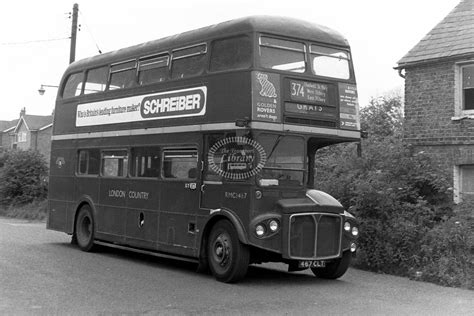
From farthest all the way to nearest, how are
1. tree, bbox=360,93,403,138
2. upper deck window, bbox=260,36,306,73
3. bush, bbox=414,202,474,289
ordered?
1. tree, bbox=360,93,403,138
2. bush, bbox=414,202,474,289
3. upper deck window, bbox=260,36,306,73

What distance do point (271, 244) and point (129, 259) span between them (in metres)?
4.43

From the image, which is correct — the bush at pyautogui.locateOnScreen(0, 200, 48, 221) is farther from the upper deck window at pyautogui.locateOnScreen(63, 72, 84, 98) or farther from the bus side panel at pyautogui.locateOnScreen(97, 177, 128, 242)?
the bus side panel at pyautogui.locateOnScreen(97, 177, 128, 242)

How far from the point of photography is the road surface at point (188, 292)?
25.0 ft

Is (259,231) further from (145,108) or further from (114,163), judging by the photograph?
(114,163)

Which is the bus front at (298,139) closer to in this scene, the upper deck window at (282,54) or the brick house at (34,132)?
the upper deck window at (282,54)

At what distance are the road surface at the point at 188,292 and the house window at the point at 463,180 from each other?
13.3 ft

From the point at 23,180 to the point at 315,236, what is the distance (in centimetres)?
2257

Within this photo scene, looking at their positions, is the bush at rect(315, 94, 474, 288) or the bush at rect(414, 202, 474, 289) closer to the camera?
the bush at rect(414, 202, 474, 289)

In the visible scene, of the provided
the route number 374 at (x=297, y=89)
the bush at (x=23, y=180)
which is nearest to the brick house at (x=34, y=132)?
the bush at (x=23, y=180)

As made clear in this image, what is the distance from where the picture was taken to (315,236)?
9.61 metres

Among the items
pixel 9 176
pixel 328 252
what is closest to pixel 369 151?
pixel 328 252

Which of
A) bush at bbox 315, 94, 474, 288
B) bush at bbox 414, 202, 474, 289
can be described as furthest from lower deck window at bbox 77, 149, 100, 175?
bush at bbox 414, 202, 474, 289

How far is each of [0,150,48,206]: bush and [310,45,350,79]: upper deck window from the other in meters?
21.6

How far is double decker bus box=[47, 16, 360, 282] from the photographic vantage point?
9500mm
